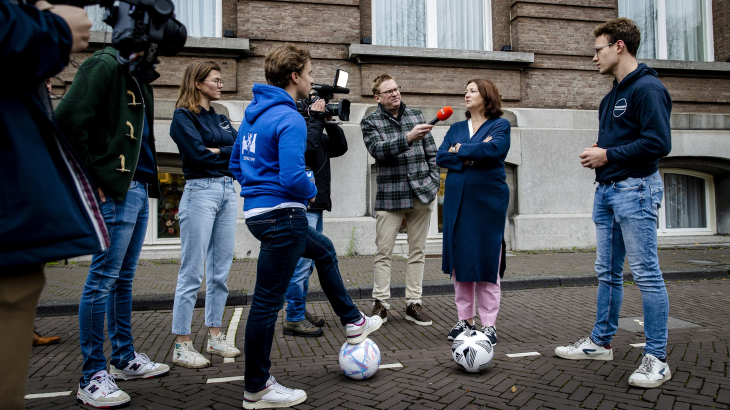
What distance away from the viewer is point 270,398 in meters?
2.85

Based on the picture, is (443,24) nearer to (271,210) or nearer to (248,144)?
(248,144)

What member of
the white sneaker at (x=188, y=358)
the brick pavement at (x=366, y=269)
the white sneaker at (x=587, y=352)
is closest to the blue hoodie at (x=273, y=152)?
the white sneaker at (x=188, y=358)

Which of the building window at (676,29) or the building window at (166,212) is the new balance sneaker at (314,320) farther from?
the building window at (676,29)

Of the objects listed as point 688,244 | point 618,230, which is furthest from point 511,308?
point 688,244

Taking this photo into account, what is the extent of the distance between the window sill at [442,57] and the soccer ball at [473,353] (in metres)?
6.61

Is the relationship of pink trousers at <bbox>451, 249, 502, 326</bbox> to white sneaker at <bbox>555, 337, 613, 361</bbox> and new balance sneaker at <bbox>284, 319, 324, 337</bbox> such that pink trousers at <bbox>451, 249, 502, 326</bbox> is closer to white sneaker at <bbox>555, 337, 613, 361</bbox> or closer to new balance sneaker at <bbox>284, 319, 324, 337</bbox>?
white sneaker at <bbox>555, 337, 613, 361</bbox>

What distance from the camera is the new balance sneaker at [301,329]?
4.43m

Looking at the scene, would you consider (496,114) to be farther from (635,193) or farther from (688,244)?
(688,244)

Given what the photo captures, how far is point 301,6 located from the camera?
8.84 metres

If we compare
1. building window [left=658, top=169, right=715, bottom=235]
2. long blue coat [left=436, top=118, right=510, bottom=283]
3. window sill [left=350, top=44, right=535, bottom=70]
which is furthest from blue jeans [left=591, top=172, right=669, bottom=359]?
building window [left=658, top=169, right=715, bottom=235]

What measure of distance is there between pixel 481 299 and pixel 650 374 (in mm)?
1322

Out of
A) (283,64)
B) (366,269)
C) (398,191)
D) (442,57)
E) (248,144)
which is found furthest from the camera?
(442,57)

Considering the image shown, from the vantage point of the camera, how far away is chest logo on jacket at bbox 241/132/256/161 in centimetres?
288

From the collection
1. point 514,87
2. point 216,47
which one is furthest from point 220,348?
point 514,87
